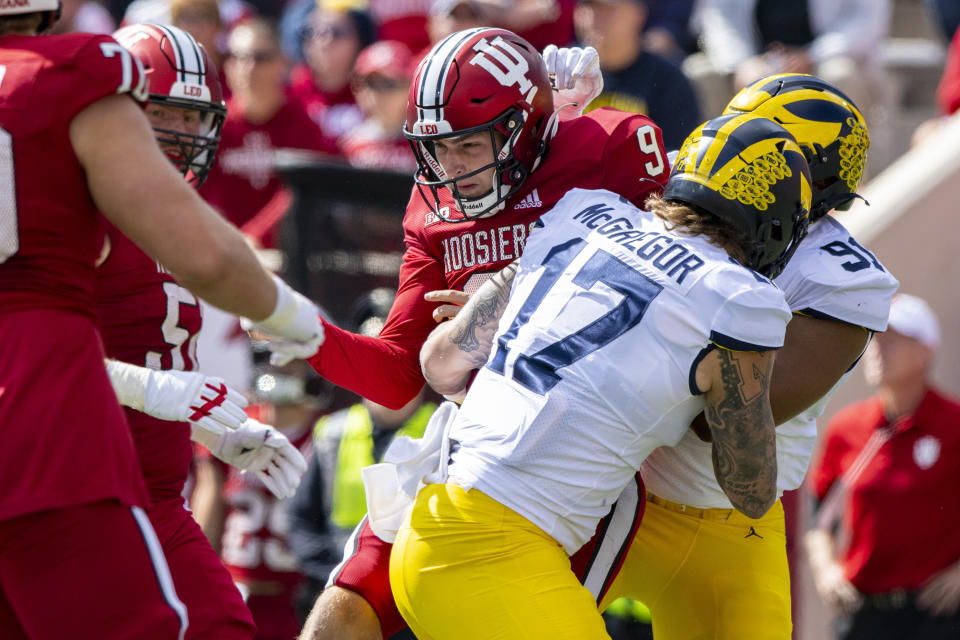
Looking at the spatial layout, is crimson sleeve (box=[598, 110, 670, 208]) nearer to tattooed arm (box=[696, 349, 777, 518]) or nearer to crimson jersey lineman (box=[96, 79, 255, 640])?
tattooed arm (box=[696, 349, 777, 518])

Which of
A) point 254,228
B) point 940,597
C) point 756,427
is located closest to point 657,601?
point 756,427

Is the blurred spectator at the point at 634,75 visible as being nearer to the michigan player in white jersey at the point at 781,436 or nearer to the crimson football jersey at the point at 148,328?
the michigan player in white jersey at the point at 781,436

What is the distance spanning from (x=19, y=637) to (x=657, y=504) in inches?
67.4

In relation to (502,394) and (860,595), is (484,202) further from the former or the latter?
(860,595)

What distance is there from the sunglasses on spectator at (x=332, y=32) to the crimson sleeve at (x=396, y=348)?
4.96 metres

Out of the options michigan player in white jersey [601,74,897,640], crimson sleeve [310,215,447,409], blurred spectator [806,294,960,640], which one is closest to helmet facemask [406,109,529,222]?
crimson sleeve [310,215,447,409]

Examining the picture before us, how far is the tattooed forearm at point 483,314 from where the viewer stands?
3.36 m

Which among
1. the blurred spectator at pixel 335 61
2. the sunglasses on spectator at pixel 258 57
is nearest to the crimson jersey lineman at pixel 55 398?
the sunglasses on spectator at pixel 258 57

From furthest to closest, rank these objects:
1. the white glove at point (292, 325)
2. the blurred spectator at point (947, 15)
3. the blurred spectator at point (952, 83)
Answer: the blurred spectator at point (947, 15), the blurred spectator at point (952, 83), the white glove at point (292, 325)

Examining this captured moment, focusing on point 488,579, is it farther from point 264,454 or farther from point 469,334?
point 264,454

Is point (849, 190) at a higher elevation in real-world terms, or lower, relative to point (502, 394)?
higher

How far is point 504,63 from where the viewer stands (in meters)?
3.64

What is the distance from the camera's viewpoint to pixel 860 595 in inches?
251

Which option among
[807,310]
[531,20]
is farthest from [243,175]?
[807,310]
